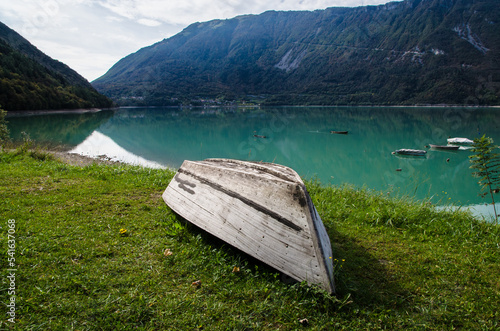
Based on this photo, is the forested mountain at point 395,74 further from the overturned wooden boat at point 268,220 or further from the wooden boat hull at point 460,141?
the overturned wooden boat at point 268,220

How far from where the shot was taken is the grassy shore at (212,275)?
2119 millimetres

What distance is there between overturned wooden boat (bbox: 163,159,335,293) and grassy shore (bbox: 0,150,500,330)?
0.59 feet

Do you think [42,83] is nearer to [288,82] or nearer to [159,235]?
[159,235]

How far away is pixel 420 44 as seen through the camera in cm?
16375

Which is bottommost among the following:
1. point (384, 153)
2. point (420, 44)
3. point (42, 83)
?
point (384, 153)

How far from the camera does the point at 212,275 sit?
8.77ft

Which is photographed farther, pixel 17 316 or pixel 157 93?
pixel 157 93

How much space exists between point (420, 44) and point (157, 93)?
524 ft

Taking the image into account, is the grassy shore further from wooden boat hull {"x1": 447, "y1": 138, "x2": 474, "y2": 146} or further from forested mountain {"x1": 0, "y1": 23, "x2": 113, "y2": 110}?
forested mountain {"x1": 0, "y1": 23, "x2": 113, "y2": 110}

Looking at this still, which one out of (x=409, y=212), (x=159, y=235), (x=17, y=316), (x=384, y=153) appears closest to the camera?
(x=17, y=316)

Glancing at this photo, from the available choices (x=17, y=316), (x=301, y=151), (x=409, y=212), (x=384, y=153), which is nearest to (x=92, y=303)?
(x=17, y=316)

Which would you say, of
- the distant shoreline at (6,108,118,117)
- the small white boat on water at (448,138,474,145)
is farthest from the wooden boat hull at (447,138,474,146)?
the distant shoreline at (6,108,118,117)

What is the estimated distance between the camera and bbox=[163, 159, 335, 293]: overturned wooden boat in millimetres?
2480

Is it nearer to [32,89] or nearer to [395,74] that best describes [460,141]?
[32,89]
